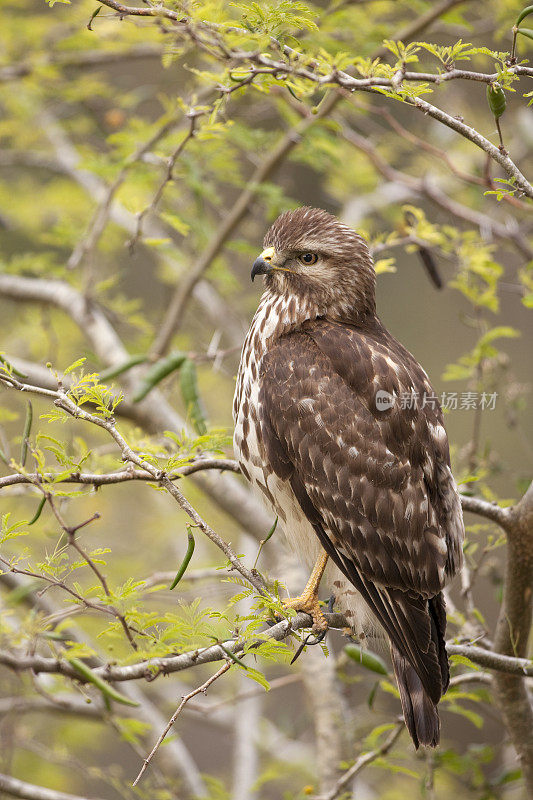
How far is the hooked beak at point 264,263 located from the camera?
3.39 metres

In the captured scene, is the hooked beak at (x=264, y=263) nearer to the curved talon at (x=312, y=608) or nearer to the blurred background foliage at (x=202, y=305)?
the blurred background foliage at (x=202, y=305)

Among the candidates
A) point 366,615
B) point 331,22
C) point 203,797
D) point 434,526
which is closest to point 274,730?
point 203,797

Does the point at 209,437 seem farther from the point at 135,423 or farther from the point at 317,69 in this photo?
the point at 135,423

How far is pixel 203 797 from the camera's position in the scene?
436 centimetres

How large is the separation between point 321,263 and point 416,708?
65.5 inches

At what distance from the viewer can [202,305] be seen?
5.89m

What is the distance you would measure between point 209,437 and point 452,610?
130cm

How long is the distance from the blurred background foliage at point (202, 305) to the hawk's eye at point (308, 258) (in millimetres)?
372

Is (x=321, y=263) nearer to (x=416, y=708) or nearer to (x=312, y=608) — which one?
(x=312, y=608)

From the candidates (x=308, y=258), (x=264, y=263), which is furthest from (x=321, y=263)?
(x=264, y=263)

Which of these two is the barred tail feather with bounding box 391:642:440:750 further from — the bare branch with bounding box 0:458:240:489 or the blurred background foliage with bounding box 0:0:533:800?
the bare branch with bounding box 0:458:240:489

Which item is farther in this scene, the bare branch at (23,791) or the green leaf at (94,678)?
the bare branch at (23,791)

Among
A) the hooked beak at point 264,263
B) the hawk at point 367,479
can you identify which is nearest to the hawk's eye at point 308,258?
the hooked beak at point 264,263

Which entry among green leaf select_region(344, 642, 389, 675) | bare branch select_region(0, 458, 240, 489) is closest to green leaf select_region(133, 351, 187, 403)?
bare branch select_region(0, 458, 240, 489)
